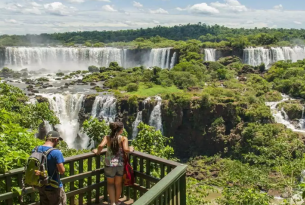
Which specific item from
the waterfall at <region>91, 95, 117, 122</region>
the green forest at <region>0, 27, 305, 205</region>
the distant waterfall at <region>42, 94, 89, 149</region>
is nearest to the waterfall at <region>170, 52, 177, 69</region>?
the green forest at <region>0, 27, 305, 205</region>

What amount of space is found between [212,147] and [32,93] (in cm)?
1749

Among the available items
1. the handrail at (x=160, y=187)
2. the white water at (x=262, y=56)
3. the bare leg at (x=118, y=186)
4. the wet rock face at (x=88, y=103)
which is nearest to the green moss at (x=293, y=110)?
the wet rock face at (x=88, y=103)

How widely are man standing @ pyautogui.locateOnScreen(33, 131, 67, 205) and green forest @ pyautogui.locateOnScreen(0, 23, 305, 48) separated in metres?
51.7

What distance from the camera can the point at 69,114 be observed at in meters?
29.5

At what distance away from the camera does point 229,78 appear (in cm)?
4216

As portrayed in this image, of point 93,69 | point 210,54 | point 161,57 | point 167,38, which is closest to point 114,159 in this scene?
point 93,69

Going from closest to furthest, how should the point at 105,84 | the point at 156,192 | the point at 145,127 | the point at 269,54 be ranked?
the point at 156,192, the point at 145,127, the point at 105,84, the point at 269,54

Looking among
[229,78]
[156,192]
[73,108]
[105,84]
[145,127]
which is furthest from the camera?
[229,78]

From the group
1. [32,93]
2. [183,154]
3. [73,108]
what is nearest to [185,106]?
[183,154]

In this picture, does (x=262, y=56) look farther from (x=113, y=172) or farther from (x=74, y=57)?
(x=113, y=172)

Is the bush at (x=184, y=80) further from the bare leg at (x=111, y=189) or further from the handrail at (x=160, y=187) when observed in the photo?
the handrail at (x=160, y=187)

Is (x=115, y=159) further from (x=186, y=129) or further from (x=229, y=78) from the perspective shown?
(x=229, y=78)

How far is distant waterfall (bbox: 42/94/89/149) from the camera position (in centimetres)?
2919

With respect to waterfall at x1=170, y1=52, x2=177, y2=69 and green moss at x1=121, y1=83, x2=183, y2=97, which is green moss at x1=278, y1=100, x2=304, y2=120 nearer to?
green moss at x1=121, y1=83, x2=183, y2=97
